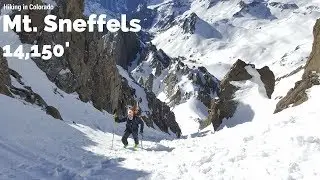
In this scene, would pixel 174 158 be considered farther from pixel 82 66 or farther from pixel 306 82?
pixel 82 66

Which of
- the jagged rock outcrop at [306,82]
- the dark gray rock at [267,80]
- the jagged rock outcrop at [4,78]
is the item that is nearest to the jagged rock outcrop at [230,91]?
the dark gray rock at [267,80]

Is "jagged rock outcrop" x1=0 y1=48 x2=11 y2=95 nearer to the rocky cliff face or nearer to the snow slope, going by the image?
the snow slope

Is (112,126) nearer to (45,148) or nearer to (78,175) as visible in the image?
(45,148)

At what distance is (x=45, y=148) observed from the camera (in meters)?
21.0

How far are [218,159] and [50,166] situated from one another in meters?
5.41

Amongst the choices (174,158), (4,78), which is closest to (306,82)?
(4,78)

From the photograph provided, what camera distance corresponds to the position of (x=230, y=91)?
85188mm

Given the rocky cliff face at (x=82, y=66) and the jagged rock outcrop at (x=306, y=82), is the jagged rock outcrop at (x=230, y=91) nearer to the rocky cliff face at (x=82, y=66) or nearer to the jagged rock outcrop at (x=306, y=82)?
the rocky cliff face at (x=82, y=66)

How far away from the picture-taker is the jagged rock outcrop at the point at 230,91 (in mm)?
79250

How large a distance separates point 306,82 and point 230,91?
45884mm

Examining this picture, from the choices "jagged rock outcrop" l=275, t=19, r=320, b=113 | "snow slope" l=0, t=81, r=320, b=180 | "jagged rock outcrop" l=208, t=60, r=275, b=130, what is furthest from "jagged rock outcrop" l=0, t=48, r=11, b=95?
"jagged rock outcrop" l=208, t=60, r=275, b=130

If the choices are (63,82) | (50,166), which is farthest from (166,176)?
(63,82)

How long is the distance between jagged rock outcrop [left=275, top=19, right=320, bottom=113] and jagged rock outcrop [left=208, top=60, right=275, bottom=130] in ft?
96.5

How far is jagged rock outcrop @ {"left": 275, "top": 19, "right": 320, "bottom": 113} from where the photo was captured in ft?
121
